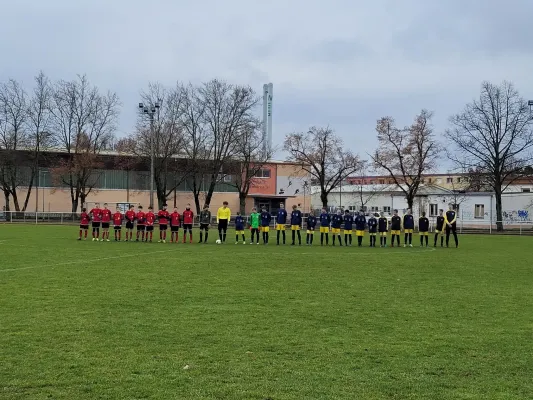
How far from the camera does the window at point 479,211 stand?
5761cm

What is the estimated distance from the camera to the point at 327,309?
32.8ft

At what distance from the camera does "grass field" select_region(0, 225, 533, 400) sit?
579cm

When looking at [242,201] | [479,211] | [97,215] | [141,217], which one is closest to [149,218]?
[141,217]

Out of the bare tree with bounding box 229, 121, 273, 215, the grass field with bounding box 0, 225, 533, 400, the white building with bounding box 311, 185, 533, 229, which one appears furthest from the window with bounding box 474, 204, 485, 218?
the grass field with bounding box 0, 225, 533, 400

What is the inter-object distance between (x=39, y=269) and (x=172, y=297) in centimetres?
601

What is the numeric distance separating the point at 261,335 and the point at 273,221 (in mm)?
44439

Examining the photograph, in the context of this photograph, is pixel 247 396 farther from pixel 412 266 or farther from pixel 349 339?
pixel 412 266

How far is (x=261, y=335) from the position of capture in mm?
7941

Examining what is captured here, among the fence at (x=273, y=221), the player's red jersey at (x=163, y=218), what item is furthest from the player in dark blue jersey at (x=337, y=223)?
the fence at (x=273, y=221)

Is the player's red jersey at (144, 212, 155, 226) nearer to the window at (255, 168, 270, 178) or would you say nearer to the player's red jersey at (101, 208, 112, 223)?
the player's red jersey at (101, 208, 112, 223)

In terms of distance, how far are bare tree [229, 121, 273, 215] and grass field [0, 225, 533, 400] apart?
5125 cm

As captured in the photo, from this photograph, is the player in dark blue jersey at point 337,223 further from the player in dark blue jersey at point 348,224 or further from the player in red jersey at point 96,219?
the player in red jersey at point 96,219

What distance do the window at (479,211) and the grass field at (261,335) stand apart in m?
44.1

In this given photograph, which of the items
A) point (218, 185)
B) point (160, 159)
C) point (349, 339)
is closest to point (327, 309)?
point (349, 339)
